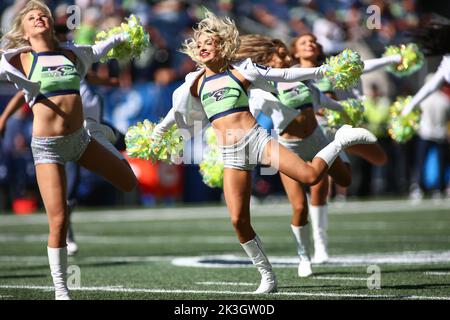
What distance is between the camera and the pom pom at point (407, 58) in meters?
7.57

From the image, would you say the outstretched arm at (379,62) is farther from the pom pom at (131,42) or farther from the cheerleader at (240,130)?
the pom pom at (131,42)

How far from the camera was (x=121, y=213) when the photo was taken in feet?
50.8

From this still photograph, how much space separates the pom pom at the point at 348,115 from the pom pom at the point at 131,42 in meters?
1.93

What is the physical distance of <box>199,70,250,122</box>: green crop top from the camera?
239 inches

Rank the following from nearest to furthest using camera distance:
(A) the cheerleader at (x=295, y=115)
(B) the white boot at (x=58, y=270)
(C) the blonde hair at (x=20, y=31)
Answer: (B) the white boot at (x=58, y=270), (C) the blonde hair at (x=20, y=31), (A) the cheerleader at (x=295, y=115)

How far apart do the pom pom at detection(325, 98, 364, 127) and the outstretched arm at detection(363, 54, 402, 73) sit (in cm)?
60

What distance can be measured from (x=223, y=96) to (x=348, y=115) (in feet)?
6.76

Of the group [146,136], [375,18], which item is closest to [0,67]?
[146,136]

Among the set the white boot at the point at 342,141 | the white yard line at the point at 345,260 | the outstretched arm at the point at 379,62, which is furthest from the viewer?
the white yard line at the point at 345,260

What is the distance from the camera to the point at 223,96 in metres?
6.07

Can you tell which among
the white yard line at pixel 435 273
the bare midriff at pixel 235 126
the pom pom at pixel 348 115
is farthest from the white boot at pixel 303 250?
the bare midriff at pixel 235 126

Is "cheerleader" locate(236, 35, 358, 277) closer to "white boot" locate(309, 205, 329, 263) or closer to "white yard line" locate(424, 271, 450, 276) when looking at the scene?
"white boot" locate(309, 205, 329, 263)

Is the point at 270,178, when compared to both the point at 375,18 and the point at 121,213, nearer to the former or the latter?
the point at 121,213
